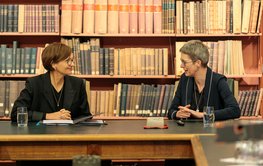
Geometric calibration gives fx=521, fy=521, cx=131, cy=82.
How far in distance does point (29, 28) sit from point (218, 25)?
1667 mm

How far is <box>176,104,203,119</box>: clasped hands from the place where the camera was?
3398 millimetres

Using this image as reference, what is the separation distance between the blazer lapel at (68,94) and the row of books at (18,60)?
1.03m

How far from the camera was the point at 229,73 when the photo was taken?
4605 mm

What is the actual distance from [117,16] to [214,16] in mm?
853

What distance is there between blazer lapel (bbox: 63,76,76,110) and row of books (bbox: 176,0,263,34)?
4.39 feet

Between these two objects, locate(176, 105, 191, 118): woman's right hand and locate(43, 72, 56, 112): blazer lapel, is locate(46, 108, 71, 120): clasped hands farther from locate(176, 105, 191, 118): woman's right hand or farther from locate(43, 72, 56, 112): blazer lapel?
locate(176, 105, 191, 118): woman's right hand

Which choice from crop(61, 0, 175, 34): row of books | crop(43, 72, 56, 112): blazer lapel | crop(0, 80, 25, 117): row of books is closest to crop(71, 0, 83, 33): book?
crop(61, 0, 175, 34): row of books

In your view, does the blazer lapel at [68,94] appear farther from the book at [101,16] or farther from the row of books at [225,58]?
the row of books at [225,58]

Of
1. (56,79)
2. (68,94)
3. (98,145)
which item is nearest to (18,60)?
(56,79)

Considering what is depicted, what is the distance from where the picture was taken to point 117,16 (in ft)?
15.0

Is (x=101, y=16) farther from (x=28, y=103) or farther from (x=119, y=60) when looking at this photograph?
(x=28, y=103)

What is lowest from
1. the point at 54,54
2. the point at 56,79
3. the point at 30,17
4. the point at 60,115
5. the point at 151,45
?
the point at 60,115

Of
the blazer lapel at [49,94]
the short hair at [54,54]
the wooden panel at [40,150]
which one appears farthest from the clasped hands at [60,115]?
the wooden panel at [40,150]

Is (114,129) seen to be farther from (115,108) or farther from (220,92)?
(115,108)
